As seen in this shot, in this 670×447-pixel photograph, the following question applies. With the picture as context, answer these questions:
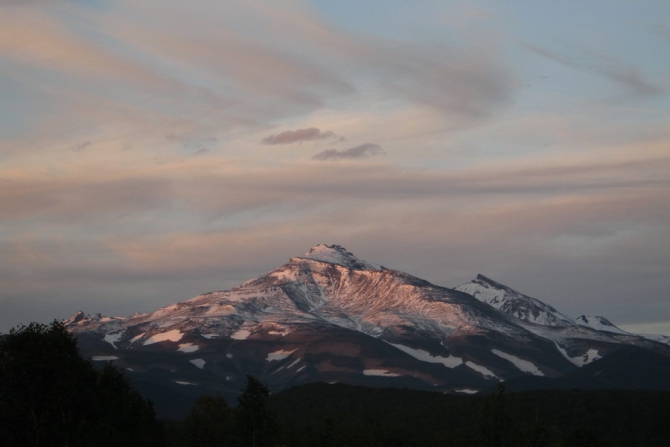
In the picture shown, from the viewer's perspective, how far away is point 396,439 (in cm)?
13450

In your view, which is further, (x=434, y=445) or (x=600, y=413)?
(x=600, y=413)

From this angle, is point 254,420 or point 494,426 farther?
point 494,426

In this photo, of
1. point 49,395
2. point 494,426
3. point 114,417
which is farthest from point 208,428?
point 49,395

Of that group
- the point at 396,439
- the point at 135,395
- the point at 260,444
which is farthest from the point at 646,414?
the point at 135,395

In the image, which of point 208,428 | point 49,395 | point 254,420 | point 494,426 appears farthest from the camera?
point 208,428

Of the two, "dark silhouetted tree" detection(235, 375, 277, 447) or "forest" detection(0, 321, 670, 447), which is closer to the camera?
"forest" detection(0, 321, 670, 447)

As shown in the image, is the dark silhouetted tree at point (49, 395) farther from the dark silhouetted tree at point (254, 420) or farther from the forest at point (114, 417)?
the dark silhouetted tree at point (254, 420)

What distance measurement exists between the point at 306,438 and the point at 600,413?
266ft

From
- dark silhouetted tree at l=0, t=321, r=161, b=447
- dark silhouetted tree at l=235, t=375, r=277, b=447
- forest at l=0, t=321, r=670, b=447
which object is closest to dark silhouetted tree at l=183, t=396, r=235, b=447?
forest at l=0, t=321, r=670, b=447

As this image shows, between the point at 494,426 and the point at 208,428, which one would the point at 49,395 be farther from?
the point at 494,426

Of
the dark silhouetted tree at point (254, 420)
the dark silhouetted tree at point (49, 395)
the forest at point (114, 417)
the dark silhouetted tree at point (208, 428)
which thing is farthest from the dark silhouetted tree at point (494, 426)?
the dark silhouetted tree at point (49, 395)

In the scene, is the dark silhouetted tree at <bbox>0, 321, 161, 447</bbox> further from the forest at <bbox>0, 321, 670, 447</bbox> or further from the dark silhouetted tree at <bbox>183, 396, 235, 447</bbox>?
the dark silhouetted tree at <bbox>183, 396, 235, 447</bbox>

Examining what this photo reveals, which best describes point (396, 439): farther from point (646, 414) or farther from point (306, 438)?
point (646, 414)

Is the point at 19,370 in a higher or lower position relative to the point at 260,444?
higher
